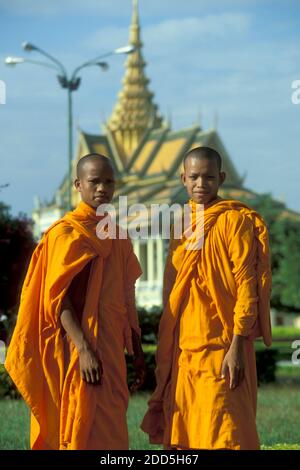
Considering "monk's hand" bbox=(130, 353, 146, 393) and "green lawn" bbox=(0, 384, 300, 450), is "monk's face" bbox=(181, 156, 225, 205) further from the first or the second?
"green lawn" bbox=(0, 384, 300, 450)

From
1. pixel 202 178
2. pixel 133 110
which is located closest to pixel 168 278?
pixel 202 178

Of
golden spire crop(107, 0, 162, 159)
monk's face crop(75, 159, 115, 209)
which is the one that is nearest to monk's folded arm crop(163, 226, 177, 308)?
monk's face crop(75, 159, 115, 209)

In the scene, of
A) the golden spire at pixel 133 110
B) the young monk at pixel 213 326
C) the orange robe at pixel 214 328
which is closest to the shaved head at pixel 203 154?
the young monk at pixel 213 326

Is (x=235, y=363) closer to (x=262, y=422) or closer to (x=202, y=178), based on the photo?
(x=202, y=178)

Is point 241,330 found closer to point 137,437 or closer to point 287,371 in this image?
point 137,437

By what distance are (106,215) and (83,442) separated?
1.17 m

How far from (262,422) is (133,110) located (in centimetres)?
6770

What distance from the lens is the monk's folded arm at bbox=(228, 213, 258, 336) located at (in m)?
5.72

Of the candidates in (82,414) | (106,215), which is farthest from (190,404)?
(106,215)

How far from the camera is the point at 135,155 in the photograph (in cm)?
7338

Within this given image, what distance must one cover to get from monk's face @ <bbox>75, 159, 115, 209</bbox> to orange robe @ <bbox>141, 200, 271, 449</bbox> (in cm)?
49

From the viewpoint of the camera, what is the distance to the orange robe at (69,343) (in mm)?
5688

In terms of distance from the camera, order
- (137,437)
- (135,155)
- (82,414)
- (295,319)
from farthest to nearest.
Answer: (135,155) < (295,319) < (137,437) < (82,414)

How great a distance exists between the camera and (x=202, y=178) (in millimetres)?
5973
